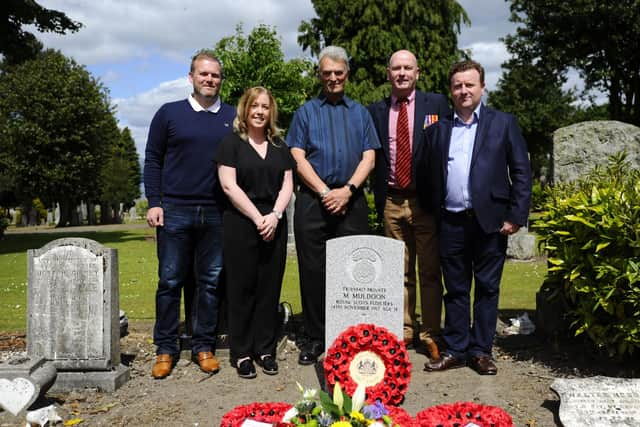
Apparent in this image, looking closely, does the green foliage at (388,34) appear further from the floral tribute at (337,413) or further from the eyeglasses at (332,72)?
the floral tribute at (337,413)

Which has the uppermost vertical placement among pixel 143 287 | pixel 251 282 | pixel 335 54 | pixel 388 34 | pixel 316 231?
pixel 388 34

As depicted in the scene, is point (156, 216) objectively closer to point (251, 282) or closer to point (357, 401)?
point (251, 282)

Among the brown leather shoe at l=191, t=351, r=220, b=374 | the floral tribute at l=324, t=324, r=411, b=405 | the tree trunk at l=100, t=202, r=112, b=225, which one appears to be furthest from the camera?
the tree trunk at l=100, t=202, r=112, b=225

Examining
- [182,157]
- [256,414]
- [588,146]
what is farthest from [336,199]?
[588,146]

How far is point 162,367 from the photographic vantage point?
5.11m

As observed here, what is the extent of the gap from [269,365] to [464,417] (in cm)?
207

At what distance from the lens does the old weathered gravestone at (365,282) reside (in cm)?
460

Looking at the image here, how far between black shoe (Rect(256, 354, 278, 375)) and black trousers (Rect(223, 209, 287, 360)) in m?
0.06

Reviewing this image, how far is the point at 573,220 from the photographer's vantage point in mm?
4918

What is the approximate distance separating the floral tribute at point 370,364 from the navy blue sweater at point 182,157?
5.91ft

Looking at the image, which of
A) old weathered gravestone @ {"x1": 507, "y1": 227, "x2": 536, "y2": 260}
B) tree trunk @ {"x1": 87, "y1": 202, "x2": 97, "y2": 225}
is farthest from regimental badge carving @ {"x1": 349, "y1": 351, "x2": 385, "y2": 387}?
tree trunk @ {"x1": 87, "y1": 202, "x2": 97, "y2": 225}

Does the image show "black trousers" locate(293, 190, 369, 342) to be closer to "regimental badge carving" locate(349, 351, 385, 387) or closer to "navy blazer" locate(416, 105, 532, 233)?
"navy blazer" locate(416, 105, 532, 233)

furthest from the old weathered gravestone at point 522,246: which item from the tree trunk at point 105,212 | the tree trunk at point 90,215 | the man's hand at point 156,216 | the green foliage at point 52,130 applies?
the tree trunk at point 105,212

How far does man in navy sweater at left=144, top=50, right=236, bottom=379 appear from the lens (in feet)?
16.5
